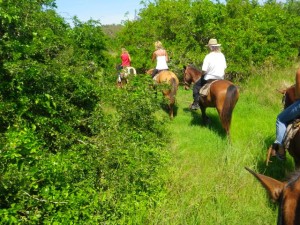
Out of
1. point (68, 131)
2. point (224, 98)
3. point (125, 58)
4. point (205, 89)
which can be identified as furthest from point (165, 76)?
point (68, 131)

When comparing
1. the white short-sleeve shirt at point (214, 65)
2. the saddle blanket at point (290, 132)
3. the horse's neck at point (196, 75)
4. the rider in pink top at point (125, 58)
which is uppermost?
the rider in pink top at point (125, 58)

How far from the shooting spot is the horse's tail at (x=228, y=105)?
23.9 ft

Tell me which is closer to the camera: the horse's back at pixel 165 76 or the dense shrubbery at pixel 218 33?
the horse's back at pixel 165 76

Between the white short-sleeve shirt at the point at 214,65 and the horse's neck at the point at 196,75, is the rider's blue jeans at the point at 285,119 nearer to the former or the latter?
the white short-sleeve shirt at the point at 214,65

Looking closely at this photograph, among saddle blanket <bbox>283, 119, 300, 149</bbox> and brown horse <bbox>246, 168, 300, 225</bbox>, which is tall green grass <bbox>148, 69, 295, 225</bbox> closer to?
saddle blanket <bbox>283, 119, 300, 149</bbox>

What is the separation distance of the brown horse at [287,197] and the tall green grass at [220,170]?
1886 millimetres

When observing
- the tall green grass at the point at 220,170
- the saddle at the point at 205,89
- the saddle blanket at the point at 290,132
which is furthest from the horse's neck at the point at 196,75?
the saddle blanket at the point at 290,132

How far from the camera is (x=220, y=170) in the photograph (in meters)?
5.54

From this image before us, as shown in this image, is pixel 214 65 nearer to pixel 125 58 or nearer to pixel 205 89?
pixel 205 89

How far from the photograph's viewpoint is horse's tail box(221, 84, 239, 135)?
7.28 meters

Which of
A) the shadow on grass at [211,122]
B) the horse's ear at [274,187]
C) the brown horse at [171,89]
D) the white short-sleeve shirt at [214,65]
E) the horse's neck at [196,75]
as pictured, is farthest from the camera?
the horse's neck at [196,75]

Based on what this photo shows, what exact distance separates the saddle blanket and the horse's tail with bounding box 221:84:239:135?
2.32 metres

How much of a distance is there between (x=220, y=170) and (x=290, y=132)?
1296 millimetres

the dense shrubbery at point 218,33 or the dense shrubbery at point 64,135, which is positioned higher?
the dense shrubbery at point 218,33
